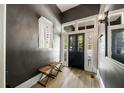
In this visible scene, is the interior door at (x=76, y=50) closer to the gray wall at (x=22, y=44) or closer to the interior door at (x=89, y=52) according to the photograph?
the interior door at (x=89, y=52)

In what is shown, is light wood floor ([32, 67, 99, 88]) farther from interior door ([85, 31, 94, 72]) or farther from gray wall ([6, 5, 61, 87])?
interior door ([85, 31, 94, 72])

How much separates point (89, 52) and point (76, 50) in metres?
0.70

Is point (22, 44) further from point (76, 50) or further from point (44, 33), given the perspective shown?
point (76, 50)

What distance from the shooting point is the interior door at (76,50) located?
170 inches

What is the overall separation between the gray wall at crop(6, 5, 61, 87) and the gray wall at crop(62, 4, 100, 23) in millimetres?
2020

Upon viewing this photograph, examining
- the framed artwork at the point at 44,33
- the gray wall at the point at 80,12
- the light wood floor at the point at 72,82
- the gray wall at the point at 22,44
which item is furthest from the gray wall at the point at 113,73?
the gray wall at the point at 80,12

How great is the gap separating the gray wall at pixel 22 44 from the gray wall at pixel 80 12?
2.02 m

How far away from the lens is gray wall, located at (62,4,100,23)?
3.82 metres

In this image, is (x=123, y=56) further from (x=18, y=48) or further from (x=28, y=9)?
(x=28, y=9)

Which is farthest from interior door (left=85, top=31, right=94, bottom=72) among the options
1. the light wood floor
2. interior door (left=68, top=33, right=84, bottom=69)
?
the light wood floor

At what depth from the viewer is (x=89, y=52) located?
13.3 ft

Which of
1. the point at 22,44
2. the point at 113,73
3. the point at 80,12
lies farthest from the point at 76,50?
the point at 113,73

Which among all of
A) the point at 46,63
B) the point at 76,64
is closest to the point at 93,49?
the point at 76,64

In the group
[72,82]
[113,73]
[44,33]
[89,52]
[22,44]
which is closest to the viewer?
[113,73]
